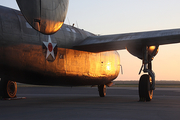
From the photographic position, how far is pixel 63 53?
1438cm

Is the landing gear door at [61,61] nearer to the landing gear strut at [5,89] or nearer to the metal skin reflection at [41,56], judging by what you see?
the metal skin reflection at [41,56]

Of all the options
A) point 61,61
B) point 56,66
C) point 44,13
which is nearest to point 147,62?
point 61,61

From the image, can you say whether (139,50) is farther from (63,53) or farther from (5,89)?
(5,89)

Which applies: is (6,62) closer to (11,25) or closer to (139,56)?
(11,25)

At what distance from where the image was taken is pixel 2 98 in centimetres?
1772

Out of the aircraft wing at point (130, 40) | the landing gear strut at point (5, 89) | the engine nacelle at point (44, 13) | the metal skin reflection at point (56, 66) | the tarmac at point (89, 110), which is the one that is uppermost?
the aircraft wing at point (130, 40)

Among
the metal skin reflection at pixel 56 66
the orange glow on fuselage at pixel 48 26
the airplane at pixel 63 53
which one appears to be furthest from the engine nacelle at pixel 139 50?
the orange glow on fuselage at pixel 48 26

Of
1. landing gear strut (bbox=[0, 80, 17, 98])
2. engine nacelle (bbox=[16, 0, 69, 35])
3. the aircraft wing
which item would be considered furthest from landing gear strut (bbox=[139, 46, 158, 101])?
engine nacelle (bbox=[16, 0, 69, 35])

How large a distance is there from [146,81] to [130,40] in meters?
2.96

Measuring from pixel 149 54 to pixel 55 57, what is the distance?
6.84 metres

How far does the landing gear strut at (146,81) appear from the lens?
50.4ft

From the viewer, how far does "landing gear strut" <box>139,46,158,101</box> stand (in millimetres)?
15367

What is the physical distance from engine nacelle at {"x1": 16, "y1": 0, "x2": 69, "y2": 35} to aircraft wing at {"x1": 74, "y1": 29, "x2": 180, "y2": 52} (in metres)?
9.38

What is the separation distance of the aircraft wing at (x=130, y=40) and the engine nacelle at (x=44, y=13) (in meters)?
9.38
